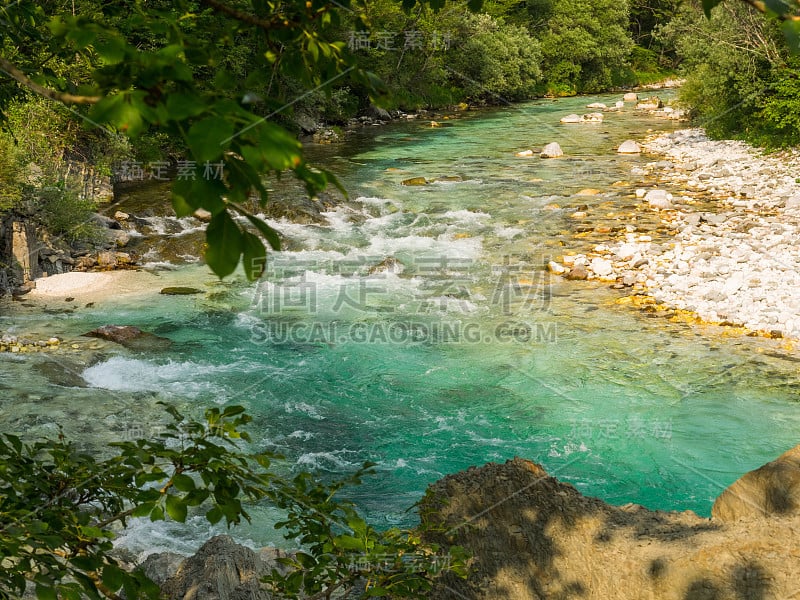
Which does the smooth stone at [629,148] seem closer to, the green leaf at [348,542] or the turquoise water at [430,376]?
the turquoise water at [430,376]

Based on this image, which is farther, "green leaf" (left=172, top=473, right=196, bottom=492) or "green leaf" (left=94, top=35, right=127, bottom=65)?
"green leaf" (left=172, top=473, right=196, bottom=492)

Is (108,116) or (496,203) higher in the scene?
(108,116)

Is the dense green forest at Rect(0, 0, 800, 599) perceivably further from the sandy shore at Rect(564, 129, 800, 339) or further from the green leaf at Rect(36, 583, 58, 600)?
the sandy shore at Rect(564, 129, 800, 339)

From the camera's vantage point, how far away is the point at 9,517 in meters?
2.15

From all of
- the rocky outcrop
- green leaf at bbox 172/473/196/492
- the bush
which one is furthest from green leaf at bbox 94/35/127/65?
the bush

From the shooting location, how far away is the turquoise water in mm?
7160

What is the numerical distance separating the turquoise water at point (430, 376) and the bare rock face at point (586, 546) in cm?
285

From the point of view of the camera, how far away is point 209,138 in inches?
46.1

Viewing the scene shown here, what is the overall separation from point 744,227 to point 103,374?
11470 millimetres

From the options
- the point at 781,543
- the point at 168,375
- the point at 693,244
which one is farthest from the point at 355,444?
the point at 693,244

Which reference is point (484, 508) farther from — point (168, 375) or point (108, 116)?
point (168, 375)

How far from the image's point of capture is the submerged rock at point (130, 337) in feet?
31.4

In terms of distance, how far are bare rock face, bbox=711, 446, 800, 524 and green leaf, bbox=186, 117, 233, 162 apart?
10.4ft

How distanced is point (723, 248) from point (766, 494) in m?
10.0
